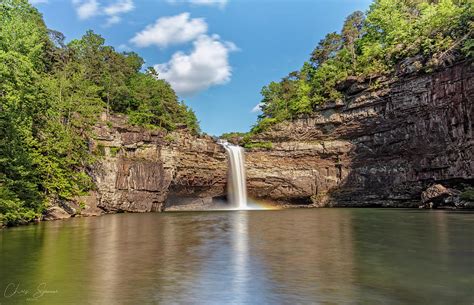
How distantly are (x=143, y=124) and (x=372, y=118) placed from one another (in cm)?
2565

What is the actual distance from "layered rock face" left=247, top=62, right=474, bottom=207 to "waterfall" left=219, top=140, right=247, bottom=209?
1.02m

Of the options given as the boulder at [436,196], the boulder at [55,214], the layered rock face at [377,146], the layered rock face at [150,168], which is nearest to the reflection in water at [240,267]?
the boulder at [55,214]

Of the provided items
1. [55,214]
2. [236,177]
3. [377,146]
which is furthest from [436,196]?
[55,214]

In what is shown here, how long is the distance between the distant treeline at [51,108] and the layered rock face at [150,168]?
227 cm

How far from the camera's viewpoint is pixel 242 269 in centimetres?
958

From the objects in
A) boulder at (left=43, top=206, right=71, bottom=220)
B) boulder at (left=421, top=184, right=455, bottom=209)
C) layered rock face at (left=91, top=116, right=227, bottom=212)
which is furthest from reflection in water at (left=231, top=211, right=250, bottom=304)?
boulder at (left=421, top=184, right=455, bottom=209)

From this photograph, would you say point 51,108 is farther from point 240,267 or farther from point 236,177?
point 240,267

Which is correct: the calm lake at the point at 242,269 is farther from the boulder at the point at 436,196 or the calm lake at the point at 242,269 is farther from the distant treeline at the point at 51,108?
the boulder at the point at 436,196

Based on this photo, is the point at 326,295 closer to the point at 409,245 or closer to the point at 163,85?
the point at 409,245

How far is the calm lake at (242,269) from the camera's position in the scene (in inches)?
279

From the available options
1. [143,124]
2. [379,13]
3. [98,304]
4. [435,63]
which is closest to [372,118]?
[435,63]

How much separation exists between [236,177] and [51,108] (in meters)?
23.4

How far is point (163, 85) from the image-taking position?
149 ft

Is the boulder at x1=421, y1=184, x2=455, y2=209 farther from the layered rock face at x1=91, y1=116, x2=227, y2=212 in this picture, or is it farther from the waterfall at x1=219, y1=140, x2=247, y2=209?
the layered rock face at x1=91, y1=116, x2=227, y2=212
